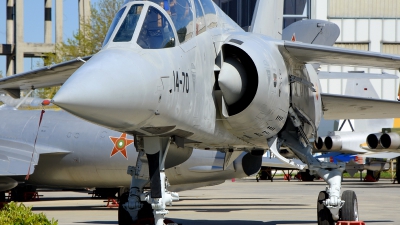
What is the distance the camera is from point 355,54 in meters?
9.86

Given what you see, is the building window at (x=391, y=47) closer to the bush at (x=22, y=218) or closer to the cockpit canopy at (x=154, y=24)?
the cockpit canopy at (x=154, y=24)

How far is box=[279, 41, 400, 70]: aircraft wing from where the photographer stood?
9.83 meters

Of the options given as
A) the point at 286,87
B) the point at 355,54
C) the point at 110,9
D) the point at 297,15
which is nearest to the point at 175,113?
the point at 286,87

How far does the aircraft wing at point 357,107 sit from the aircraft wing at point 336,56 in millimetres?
1278

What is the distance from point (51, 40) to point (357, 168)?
20484mm

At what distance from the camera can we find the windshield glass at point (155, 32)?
25.7 ft

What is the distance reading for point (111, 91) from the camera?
6.87 m

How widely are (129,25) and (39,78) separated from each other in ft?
11.8

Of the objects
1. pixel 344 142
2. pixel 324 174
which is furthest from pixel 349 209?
pixel 344 142

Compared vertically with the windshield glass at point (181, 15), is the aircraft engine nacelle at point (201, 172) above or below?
below

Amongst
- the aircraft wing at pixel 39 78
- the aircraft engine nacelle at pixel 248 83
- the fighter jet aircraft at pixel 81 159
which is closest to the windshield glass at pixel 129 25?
the aircraft engine nacelle at pixel 248 83

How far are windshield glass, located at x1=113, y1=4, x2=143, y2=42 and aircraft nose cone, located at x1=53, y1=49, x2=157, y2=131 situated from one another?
0.35m

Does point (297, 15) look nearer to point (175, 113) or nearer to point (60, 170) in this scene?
point (60, 170)

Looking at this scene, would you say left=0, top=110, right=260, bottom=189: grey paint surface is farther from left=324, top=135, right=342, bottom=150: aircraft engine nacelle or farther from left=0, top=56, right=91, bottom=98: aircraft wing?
left=324, top=135, right=342, bottom=150: aircraft engine nacelle
